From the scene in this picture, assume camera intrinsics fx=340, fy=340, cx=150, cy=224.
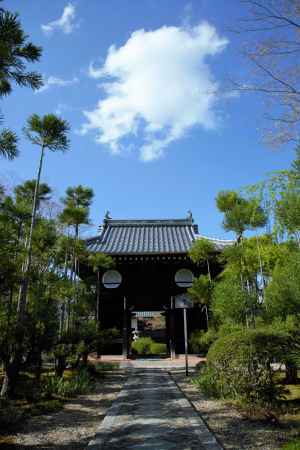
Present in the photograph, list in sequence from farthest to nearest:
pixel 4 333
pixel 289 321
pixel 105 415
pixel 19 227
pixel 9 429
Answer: pixel 19 227, pixel 289 321, pixel 4 333, pixel 105 415, pixel 9 429

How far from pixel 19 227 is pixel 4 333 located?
13.0ft

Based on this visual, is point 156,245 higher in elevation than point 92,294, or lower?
higher

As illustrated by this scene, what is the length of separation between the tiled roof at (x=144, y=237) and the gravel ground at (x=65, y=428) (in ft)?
30.4

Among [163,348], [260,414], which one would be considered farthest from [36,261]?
[163,348]

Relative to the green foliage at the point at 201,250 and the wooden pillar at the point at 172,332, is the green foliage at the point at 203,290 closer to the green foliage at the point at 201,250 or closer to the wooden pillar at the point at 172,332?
the green foliage at the point at 201,250

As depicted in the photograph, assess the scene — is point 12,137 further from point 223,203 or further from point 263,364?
point 223,203

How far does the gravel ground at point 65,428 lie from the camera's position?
A: 152 inches

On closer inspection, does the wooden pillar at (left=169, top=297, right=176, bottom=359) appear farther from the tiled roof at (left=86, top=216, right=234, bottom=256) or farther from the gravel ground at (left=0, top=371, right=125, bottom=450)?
the gravel ground at (left=0, top=371, right=125, bottom=450)

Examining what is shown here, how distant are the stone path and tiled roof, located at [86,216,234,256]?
8947 mm

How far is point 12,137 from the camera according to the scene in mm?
4133

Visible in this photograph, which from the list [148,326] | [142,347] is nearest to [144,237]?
[142,347]

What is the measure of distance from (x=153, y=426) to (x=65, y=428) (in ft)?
3.96

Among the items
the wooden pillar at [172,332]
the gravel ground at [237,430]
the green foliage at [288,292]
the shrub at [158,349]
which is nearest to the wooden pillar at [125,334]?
the wooden pillar at [172,332]

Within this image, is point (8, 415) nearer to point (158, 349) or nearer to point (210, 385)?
point (210, 385)
